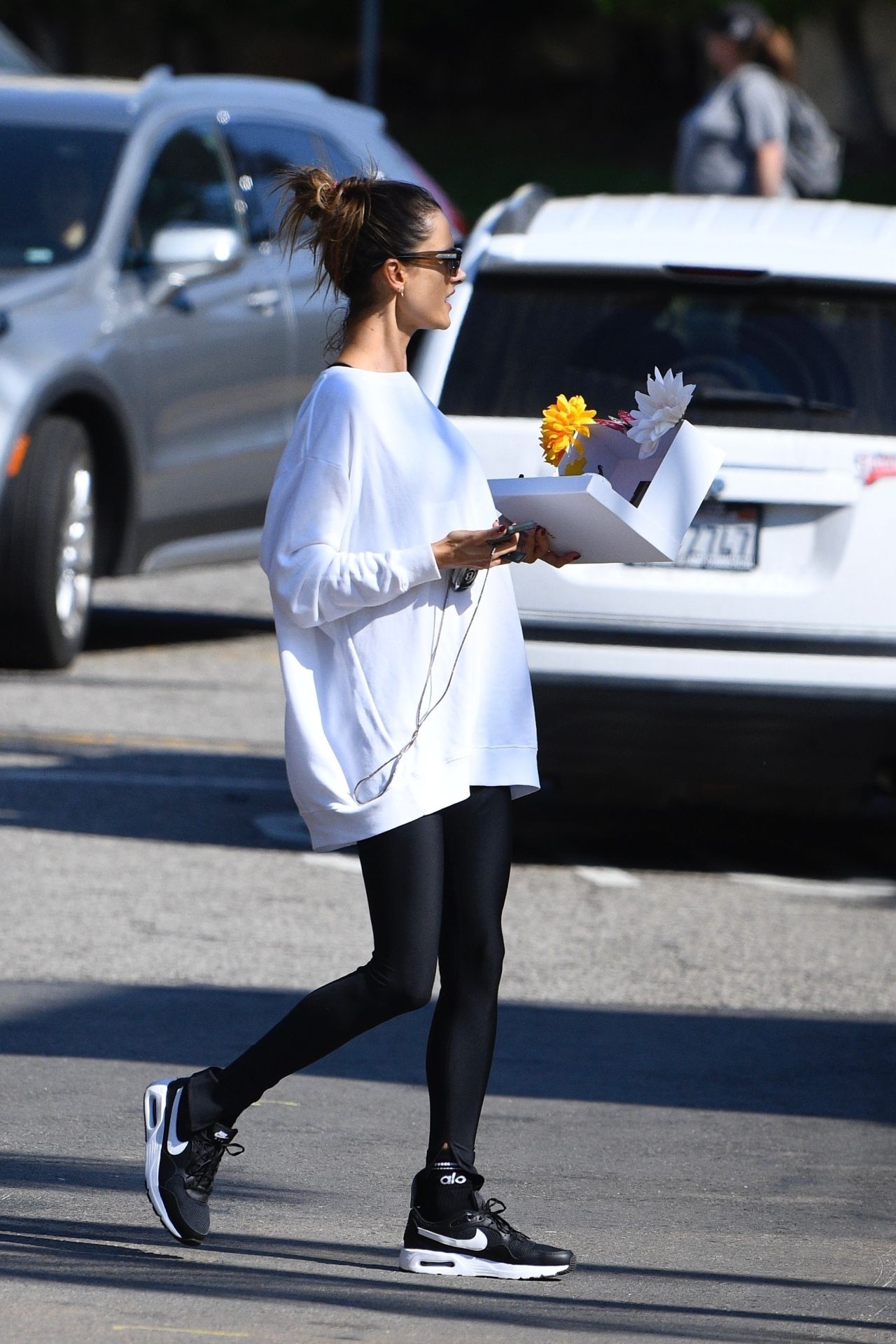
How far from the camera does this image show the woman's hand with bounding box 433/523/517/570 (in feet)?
12.6

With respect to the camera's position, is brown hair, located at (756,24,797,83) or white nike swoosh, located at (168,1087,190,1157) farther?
brown hair, located at (756,24,797,83)

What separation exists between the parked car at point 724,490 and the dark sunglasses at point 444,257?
8.41ft

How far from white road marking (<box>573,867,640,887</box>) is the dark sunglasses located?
342 cm

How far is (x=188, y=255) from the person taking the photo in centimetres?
980

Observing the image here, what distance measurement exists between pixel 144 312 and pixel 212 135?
3.88 feet

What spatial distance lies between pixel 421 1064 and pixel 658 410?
197 centimetres

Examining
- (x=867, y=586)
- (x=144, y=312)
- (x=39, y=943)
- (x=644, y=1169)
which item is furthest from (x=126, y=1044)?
(x=144, y=312)

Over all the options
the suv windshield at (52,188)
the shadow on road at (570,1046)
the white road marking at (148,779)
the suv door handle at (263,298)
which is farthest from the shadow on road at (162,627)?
the shadow on road at (570,1046)

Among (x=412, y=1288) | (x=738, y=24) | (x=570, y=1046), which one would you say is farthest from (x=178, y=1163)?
(x=738, y=24)

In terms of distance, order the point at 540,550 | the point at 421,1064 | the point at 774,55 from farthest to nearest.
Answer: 1. the point at 774,55
2. the point at 421,1064
3. the point at 540,550

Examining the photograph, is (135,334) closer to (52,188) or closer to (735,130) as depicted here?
(52,188)

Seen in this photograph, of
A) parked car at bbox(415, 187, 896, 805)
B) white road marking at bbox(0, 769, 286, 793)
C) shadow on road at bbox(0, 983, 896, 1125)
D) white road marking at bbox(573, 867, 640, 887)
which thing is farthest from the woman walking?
white road marking at bbox(0, 769, 286, 793)

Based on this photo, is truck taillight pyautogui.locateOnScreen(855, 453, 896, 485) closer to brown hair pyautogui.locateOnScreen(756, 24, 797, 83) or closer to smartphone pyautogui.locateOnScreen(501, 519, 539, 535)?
smartphone pyautogui.locateOnScreen(501, 519, 539, 535)

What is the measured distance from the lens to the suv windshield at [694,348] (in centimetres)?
682
